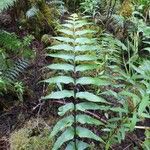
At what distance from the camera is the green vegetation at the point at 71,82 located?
2352 mm

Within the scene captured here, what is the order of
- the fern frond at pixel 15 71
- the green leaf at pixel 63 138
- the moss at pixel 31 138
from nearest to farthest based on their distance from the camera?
the green leaf at pixel 63 138
the moss at pixel 31 138
the fern frond at pixel 15 71

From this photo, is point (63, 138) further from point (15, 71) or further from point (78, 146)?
point (15, 71)

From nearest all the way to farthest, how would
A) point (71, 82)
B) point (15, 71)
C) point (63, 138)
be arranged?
point (63, 138) → point (71, 82) → point (15, 71)

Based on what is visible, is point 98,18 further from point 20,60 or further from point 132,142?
point 132,142

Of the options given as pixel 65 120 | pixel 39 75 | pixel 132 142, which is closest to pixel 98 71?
pixel 39 75

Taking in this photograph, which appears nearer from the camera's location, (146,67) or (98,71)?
(146,67)

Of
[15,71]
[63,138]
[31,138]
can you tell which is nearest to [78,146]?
[63,138]

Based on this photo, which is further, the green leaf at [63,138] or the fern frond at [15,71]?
the fern frond at [15,71]

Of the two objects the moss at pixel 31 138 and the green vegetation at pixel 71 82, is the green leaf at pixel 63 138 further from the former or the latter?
the moss at pixel 31 138

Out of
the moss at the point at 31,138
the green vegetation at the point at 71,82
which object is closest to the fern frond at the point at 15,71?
the green vegetation at the point at 71,82

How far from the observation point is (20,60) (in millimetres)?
3084

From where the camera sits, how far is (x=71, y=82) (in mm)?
2604

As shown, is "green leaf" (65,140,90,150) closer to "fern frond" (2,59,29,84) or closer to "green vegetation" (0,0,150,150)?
"green vegetation" (0,0,150,150)

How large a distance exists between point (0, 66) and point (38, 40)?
2.69ft
